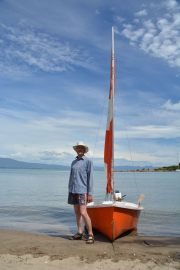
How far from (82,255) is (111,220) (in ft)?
7.41

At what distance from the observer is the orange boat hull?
9.12 metres

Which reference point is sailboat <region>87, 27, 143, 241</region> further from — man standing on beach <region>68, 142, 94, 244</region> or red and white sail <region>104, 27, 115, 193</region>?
Answer: man standing on beach <region>68, 142, 94, 244</region>

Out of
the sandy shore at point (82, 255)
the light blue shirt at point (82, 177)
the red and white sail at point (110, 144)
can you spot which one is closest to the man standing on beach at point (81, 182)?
the light blue shirt at point (82, 177)

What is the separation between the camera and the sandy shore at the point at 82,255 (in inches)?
250

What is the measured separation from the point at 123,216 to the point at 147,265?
320cm

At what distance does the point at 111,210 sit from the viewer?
9.09 metres

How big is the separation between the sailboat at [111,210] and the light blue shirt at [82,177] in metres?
0.93

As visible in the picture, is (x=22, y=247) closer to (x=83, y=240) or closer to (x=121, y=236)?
(x=83, y=240)

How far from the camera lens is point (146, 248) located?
7.98 metres

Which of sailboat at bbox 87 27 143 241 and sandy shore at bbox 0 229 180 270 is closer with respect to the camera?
sandy shore at bbox 0 229 180 270

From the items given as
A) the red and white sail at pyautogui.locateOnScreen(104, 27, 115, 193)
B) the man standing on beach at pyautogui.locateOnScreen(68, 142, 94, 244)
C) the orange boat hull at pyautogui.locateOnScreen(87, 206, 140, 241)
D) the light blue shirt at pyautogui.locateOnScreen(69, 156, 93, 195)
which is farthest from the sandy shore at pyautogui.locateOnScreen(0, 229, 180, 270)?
the red and white sail at pyautogui.locateOnScreen(104, 27, 115, 193)

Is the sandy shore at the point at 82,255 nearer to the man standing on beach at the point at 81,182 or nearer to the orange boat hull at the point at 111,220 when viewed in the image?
the orange boat hull at the point at 111,220

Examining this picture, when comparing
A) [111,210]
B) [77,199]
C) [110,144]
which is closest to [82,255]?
[77,199]

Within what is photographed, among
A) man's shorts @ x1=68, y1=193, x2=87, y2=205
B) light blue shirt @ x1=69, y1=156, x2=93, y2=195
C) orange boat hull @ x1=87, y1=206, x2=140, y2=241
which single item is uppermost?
light blue shirt @ x1=69, y1=156, x2=93, y2=195
